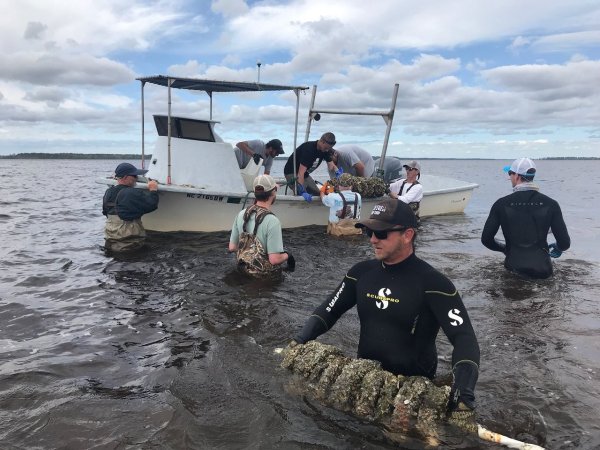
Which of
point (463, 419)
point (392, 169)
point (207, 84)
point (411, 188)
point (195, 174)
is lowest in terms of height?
point (463, 419)

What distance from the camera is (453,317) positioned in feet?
10.1

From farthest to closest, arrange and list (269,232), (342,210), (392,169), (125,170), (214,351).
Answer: (392,169) < (342,210) < (125,170) < (269,232) < (214,351)

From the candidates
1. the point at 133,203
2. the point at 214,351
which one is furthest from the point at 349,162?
the point at 214,351

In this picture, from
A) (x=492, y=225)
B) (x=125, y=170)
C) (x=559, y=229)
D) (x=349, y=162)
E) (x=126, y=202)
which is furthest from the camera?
(x=349, y=162)

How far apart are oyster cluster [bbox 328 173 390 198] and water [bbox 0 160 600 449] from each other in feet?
9.12

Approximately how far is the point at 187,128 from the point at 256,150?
210cm

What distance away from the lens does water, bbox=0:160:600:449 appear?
3.45 metres

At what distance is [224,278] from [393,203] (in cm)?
499

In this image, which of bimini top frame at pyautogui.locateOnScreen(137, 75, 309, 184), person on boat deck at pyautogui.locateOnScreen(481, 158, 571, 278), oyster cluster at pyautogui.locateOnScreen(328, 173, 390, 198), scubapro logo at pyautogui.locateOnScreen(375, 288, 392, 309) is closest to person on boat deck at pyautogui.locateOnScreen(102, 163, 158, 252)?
bimini top frame at pyautogui.locateOnScreen(137, 75, 309, 184)

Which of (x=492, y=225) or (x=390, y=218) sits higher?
(x=390, y=218)

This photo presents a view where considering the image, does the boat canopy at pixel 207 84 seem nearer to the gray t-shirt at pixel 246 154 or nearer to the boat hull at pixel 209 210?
the gray t-shirt at pixel 246 154

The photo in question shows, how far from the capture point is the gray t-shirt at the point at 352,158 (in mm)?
13211

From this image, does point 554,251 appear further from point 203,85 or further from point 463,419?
point 203,85

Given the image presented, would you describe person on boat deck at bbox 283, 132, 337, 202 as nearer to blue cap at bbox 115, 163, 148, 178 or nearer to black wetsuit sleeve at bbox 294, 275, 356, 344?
blue cap at bbox 115, 163, 148, 178
